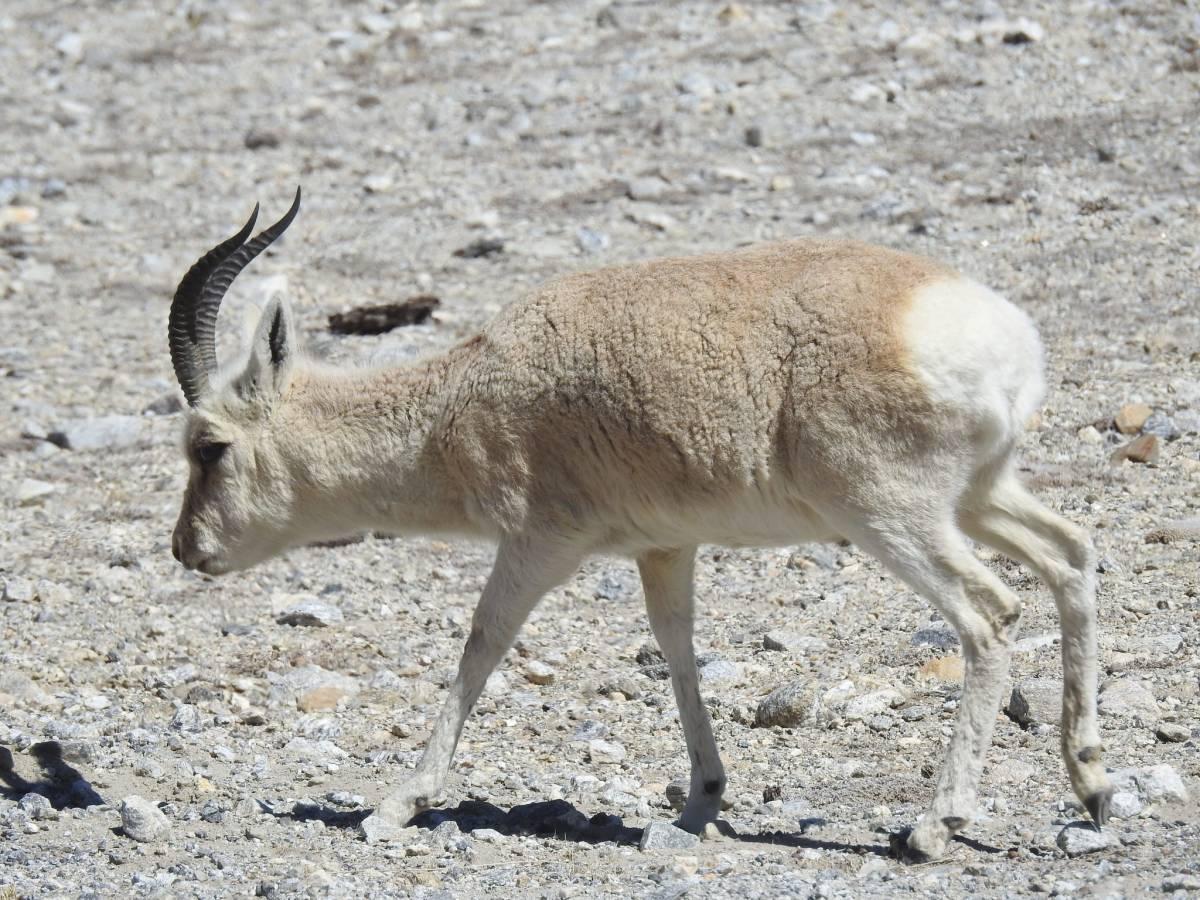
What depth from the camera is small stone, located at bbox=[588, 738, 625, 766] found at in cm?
926

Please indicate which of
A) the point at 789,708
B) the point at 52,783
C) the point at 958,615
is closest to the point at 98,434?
the point at 52,783

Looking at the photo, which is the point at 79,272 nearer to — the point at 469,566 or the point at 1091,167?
the point at 469,566

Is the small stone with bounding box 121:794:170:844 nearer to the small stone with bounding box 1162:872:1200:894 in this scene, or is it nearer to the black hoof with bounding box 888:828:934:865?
the black hoof with bounding box 888:828:934:865

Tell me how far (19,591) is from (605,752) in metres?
4.67

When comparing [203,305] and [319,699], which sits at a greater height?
[203,305]

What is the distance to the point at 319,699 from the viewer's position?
33.8ft

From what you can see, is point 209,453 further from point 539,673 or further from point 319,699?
point 539,673

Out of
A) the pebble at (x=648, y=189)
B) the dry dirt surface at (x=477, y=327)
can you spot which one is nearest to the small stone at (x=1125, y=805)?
the dry dirt surface at (x=477, y=327)

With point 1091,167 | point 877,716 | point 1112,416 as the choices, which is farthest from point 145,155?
point 877,716

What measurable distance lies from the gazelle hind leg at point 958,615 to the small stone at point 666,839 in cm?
95

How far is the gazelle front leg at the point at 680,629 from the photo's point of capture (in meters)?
8.41

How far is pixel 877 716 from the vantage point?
30.7ft

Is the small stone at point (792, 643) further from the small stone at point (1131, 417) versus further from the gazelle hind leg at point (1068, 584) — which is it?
the small stone at point (1131, 417)

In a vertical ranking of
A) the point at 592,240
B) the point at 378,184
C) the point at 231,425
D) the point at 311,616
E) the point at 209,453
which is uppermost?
the point at 231,425
